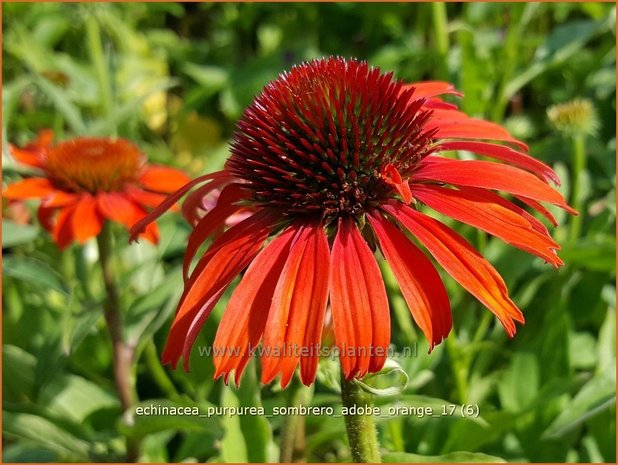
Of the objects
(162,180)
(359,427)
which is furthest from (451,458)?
(162,180)

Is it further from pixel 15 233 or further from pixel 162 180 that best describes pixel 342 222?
pixel 15 233

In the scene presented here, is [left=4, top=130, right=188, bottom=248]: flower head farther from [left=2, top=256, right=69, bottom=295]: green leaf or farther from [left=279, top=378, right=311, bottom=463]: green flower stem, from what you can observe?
[left=279, top=378, right=311, bottom=463]: green flower stem

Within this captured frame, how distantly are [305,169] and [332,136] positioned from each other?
0.05 meters

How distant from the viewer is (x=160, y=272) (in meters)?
1.54

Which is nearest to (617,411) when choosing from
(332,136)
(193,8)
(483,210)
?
(483,210)

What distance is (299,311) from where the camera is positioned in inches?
26.3

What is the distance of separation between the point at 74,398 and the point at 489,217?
96cm

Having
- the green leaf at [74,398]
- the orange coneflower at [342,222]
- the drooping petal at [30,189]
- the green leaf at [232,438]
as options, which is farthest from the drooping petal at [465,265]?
the green leaf at [74,398]

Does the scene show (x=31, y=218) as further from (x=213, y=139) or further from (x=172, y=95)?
(x=172, y=95)

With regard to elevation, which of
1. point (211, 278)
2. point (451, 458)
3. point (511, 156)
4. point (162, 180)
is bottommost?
point (451, 458)

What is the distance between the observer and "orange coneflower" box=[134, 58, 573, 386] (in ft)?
2.19

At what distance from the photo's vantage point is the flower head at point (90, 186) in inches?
46.0

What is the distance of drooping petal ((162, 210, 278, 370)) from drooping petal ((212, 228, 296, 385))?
0.02 meters

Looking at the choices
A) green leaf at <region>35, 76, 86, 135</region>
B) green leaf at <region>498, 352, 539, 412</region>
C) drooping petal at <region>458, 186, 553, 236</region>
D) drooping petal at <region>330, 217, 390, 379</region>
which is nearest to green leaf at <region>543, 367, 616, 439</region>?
green leaf at <region>498, 352, 539, 412</region>
